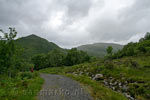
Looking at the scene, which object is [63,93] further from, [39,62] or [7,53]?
[39,62]

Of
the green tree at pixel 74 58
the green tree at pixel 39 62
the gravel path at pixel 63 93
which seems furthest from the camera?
the green tree at pixel 39 62

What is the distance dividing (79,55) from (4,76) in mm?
55421

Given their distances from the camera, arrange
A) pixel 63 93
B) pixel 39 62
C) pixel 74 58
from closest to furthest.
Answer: pixel 63 93
pixel 74 58
pixel 39 62

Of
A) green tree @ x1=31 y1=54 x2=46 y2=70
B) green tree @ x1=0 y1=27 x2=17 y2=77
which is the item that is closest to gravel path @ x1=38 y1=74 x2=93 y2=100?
green tree @ x1=0 y1=27 x2=17 y2=77

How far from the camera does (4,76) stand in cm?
802

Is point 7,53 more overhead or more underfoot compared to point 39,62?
more overhead

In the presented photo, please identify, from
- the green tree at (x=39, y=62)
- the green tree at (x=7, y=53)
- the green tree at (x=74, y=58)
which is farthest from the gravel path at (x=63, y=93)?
the green tree at (x=39, y=62)

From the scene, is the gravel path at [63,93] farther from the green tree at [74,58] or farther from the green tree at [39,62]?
the green tree at [39,62]

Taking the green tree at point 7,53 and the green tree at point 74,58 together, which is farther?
the green tree at point 74,58

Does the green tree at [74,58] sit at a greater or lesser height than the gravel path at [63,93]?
greater

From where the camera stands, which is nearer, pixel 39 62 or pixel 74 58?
pixel 74 58

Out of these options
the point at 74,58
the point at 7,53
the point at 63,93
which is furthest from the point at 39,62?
A: the point at 63,93

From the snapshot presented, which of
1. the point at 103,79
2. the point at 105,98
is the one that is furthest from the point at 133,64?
the point at 105,98

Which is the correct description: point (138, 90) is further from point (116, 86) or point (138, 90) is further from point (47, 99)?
point (47, 99)
